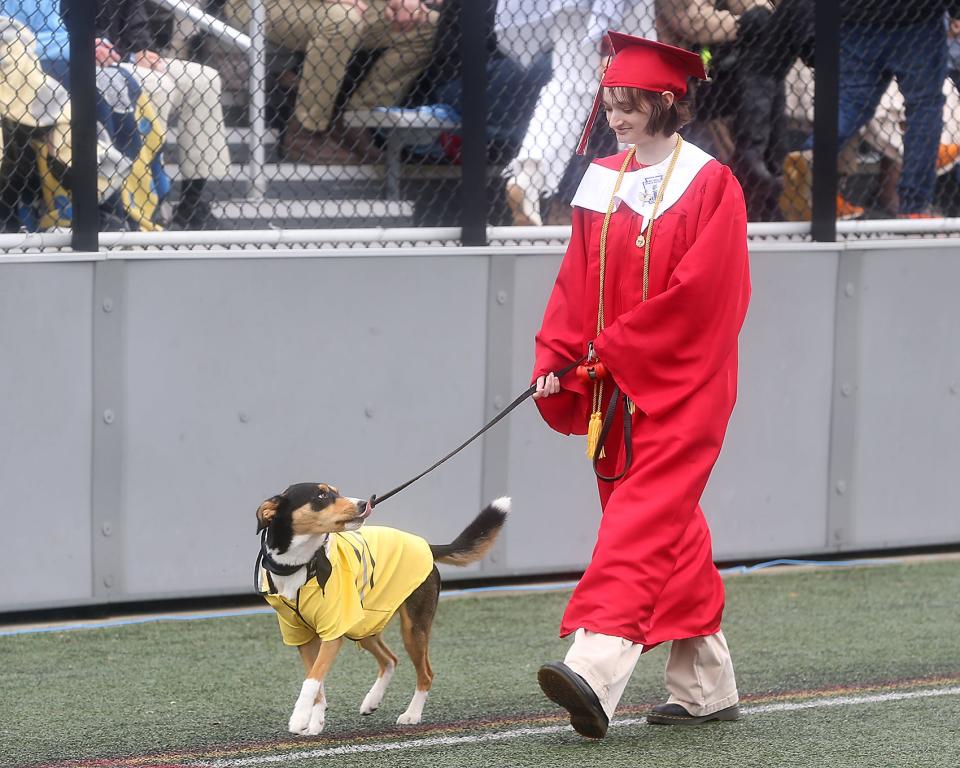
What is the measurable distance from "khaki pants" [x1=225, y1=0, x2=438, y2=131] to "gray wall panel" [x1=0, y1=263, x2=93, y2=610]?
1.15 metres

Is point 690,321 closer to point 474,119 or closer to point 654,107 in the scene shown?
point 654,107

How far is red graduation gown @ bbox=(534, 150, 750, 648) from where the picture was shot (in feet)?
13.8

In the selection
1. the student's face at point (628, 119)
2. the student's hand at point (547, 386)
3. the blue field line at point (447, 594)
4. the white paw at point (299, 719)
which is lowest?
the blue field line at point (447, 594)

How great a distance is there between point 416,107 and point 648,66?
2213mm

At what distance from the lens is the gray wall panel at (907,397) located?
684 cm

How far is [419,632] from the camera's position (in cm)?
453

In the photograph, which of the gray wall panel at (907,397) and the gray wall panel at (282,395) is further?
the gray wall panel at (907,397)

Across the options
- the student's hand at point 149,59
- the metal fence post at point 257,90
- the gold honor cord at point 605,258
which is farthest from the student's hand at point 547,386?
the student's hand at point 149,59

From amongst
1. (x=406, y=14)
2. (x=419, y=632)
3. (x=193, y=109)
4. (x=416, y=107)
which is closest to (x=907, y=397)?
(x=416, y=107)

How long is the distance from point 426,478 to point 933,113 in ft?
9.54

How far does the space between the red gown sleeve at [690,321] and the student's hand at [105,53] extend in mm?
2546

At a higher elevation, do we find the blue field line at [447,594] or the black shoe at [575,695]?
the black shoe at [575,695]

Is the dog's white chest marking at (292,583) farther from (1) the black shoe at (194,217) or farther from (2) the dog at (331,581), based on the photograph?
(1) the black shoe at (194,217)

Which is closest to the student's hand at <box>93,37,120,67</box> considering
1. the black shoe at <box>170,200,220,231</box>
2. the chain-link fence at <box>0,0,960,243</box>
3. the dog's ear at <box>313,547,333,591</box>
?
the chain-link fence at <box>0,0,960,243</box>
